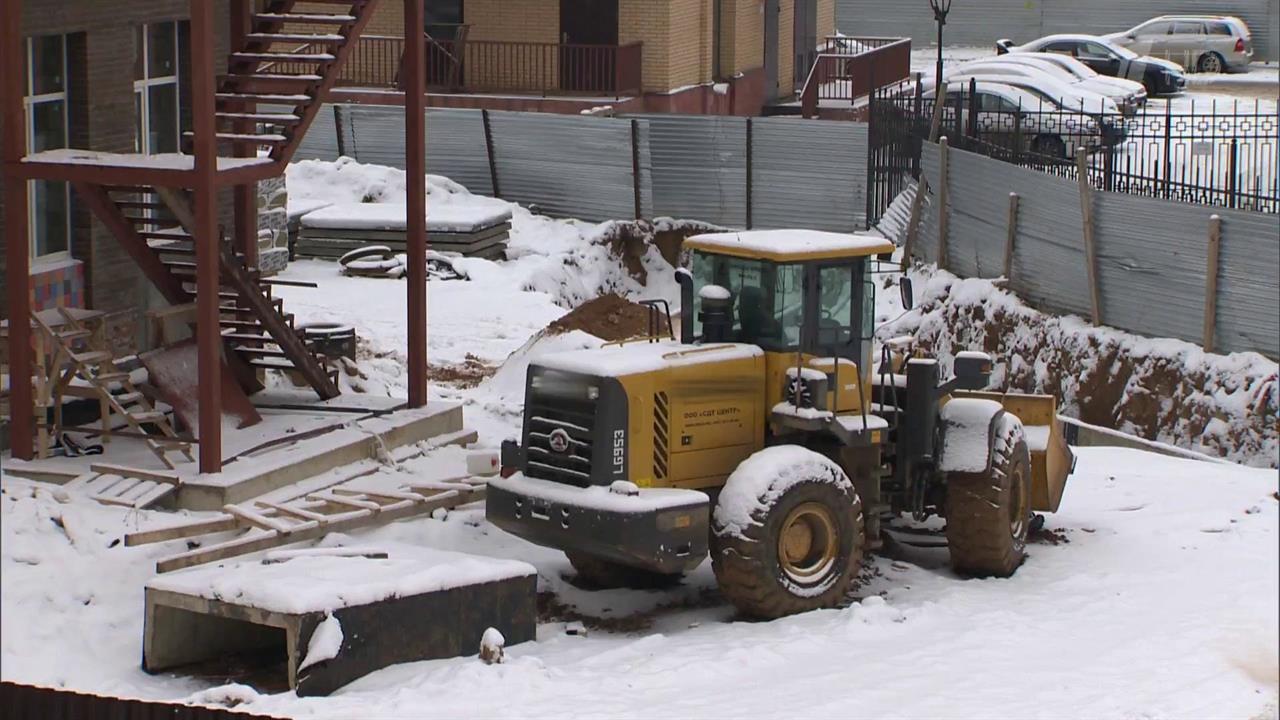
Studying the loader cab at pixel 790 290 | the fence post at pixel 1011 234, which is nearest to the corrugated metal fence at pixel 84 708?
the loader cab at pixel 790 290

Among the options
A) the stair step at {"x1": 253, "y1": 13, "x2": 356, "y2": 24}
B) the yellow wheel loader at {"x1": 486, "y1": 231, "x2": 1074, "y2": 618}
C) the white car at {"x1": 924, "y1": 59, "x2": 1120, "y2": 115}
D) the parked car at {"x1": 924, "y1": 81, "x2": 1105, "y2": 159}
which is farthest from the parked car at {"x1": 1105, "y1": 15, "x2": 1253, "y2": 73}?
the yellow wheel loader at {"x1": 486, "y1": 231, "x2": 1074, "y2": 618}

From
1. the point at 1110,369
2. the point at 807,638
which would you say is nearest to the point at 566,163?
the point at 1110,369

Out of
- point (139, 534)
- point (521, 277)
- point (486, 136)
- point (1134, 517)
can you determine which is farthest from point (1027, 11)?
point (139, 534)

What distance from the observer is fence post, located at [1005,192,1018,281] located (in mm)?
23391

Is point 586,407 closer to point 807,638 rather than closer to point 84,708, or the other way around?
point 807,638

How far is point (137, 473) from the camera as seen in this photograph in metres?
15.0

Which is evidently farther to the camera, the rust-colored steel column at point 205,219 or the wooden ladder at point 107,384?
the wooden ladder at point 107,384

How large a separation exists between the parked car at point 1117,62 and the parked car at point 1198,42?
11.4 ft

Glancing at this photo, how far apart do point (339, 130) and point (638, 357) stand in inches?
840

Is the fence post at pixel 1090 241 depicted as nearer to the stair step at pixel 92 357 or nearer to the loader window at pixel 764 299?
the loader window at pixel 764 299

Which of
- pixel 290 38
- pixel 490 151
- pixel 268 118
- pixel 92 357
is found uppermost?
pixel 290 38

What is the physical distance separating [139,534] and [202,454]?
5.07 feet

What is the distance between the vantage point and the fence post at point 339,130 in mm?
33281

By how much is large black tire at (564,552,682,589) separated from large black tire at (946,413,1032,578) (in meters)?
2.09
